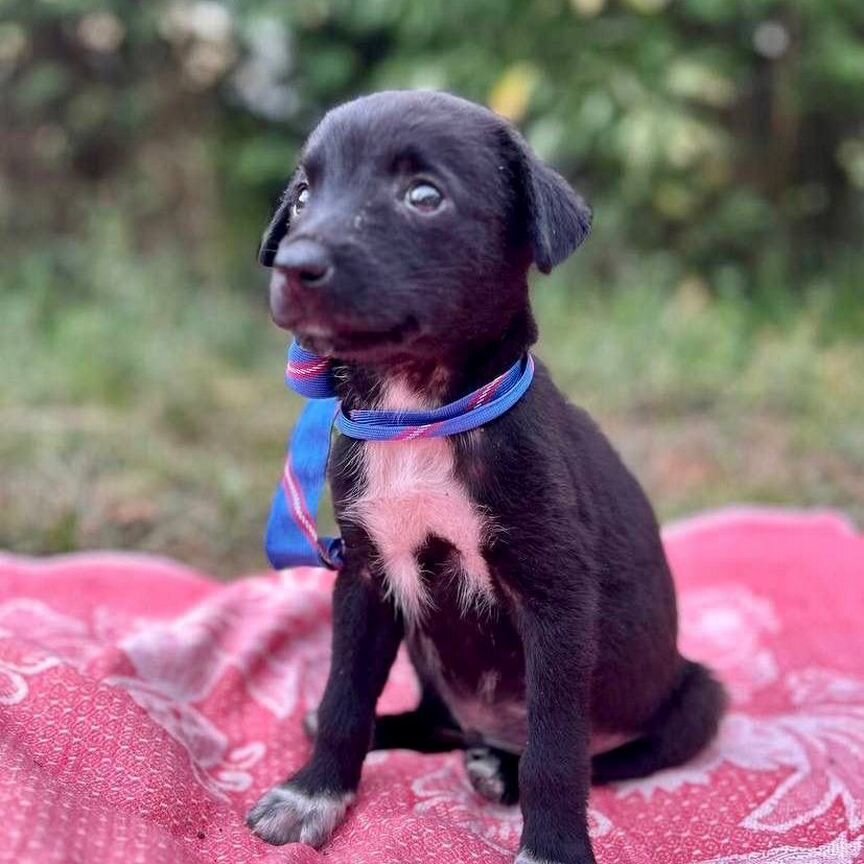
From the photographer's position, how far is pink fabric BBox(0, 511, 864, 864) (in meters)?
2.18

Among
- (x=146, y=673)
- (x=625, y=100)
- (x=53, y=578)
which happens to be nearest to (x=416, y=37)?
(x=625, y=100)

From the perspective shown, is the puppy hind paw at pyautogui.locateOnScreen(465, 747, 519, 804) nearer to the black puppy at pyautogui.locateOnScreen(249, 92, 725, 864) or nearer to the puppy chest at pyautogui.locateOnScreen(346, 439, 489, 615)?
the black puppy at pyautogui.locateOnScreen(249, 92, 725, 864)

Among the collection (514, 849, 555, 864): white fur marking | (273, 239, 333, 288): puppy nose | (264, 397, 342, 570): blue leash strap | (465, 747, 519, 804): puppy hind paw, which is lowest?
(465, 747, 519, 804): puppy hind paw

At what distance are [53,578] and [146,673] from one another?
2.94 feet

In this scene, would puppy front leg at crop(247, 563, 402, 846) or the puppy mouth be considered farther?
puppy front leg at crop(247, 563, 402, 846)

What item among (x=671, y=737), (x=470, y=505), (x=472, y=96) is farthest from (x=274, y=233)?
(x=472, y=96)

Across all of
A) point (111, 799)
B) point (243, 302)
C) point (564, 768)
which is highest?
point (564, 768)

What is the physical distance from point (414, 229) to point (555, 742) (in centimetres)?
103

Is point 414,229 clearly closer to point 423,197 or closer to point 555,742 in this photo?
point 423,197

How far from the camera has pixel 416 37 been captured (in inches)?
278

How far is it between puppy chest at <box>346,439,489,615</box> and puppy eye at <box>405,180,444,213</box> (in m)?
0.46

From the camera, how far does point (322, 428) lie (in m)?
2.41

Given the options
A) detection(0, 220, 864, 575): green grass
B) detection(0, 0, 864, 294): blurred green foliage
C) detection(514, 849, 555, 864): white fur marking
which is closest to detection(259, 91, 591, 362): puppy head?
detection(514, 849, 555, 864): white fur marking

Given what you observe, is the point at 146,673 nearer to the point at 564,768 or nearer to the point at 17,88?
the point at 564,768
